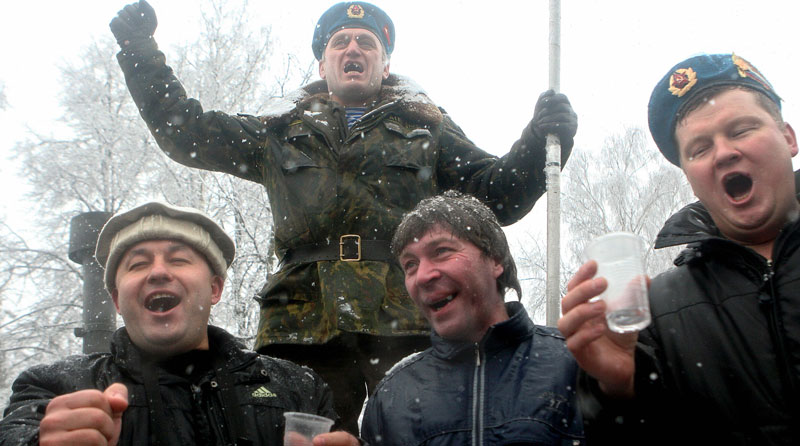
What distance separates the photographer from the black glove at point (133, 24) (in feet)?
11.6

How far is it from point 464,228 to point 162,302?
1.21 m

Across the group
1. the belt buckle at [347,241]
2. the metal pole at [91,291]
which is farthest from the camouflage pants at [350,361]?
the metal pole at [91,291]

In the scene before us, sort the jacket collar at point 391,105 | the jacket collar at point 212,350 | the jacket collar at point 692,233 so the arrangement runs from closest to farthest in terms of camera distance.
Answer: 1. the jacket collar at point 692,233
2. the jacket collar at point 212,350
3. the jacket collar at point 391,105

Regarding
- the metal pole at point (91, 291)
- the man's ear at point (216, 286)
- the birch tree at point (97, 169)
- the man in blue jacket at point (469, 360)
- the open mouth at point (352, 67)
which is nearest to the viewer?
the man in blue jacket at point (469, 360)

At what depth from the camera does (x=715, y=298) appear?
2.01m

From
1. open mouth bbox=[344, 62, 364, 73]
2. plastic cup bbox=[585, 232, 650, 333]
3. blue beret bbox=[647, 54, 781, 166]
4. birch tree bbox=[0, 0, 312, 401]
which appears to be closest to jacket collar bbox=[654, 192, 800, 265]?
blue beret bbox=[647, 54, 781, 166]

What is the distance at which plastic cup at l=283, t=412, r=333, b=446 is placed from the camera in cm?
189

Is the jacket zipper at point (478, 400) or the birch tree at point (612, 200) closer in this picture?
the jacket zipper at point (478, 400)

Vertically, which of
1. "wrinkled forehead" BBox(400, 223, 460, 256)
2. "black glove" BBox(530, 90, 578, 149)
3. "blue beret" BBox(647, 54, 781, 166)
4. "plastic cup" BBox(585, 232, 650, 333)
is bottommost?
"plastic cup" BBox(585, 232, 650, 333)

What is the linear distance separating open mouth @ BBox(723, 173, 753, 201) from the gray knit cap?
6.37 ft

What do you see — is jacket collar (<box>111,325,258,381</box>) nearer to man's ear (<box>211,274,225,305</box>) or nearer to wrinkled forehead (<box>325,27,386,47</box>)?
man's ear (<box>211,274,225,305</box>)

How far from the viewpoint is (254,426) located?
2328 mm

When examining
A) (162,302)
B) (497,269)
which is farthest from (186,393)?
(497,269)

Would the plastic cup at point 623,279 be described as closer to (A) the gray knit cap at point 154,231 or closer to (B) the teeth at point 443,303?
(B) the teeth at point 443,303
